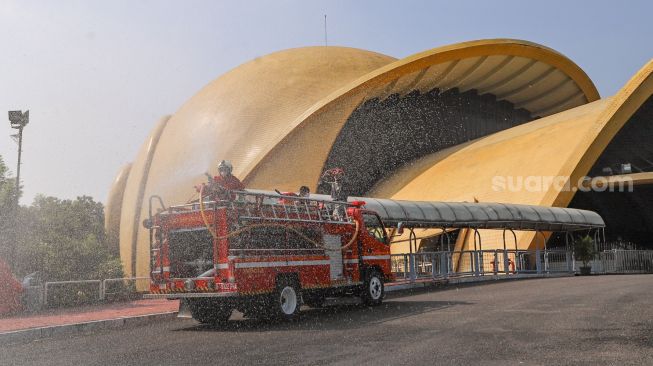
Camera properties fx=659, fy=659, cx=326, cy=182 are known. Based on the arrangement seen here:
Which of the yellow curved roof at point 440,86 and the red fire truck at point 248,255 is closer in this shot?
the red fire truck at point 248,255

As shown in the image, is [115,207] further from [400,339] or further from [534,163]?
[400,339]

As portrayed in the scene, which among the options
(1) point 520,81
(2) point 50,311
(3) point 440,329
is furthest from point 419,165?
(3) point 440,329

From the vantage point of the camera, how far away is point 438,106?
40750mm

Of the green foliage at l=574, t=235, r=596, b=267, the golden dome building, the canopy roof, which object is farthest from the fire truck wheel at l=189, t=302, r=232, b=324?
the green foliage at l=574, t=235, r=596, b=267

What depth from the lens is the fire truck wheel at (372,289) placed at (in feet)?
48.4

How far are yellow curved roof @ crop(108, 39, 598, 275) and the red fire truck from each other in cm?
1542

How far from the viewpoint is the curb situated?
11.0 m

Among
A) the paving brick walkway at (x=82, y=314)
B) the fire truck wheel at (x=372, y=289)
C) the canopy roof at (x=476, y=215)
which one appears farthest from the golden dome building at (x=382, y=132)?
the fire truck wheel at (x=372, y=289)

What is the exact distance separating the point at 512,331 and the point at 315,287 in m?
4.71

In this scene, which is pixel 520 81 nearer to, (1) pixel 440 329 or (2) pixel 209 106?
(2) pixel 209 106

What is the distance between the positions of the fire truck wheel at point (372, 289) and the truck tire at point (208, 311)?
3.41 meters

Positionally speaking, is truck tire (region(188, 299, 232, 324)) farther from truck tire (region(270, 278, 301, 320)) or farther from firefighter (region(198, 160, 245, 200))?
firefighter (region(198, 160, 245, 200))

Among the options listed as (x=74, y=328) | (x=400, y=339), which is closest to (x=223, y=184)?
(x=74, y=328)

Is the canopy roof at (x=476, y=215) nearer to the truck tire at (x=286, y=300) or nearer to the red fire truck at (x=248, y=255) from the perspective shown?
the red fire truck at (x=248, y=255)
